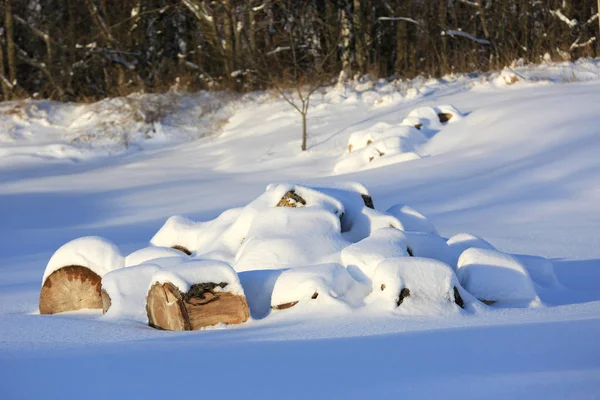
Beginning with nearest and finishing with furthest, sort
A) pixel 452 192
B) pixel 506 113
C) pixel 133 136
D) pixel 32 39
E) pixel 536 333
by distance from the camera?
pixel 536 333 → pixel 452 192 → pixel 506 113 → pixel 133 136 → pixel 32 39

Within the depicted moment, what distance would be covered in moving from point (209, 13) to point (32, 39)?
552 centimetres

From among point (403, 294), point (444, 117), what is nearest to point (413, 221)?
point (403, 294)

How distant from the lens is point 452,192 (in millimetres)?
7840

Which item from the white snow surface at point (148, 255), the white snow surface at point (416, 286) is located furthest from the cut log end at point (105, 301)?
the white snow surface at point (416, 286)

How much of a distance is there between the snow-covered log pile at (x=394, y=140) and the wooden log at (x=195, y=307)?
21.0ft

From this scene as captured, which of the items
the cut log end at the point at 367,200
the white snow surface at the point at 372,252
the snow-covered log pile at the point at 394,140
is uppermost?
the cut log end at the point at 367,200

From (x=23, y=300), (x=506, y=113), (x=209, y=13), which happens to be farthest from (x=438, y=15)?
(x=23, y=300)

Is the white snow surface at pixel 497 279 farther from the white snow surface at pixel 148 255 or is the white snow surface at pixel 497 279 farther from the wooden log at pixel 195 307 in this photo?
the white snow surface at pixel 148 255

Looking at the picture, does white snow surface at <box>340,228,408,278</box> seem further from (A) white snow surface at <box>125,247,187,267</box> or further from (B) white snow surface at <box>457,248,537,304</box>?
(A) white snow surface at <box>125,247,187,267</box>

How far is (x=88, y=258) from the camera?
4.49 metres

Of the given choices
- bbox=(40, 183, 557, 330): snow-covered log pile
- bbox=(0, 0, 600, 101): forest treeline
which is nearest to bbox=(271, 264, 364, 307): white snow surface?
bbox=(40, 183, 557, 330): snow-covered log pile

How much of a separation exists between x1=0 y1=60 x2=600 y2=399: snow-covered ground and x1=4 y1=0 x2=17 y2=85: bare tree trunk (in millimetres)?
3450

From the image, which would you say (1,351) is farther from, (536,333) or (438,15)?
(438,15)

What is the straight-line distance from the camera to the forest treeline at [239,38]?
19031mm
